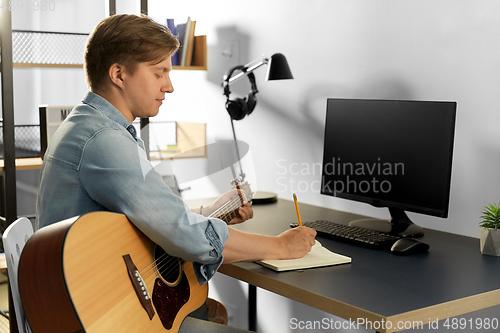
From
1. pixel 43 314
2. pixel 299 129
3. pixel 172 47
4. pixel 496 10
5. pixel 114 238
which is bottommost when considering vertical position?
pixel 43 314

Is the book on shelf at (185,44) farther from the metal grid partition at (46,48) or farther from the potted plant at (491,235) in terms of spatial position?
the potted plant at (491,235)

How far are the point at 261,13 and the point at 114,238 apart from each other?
66.6 inches

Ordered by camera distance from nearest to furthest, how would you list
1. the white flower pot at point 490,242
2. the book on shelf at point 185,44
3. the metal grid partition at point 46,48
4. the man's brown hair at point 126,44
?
the man's brown hair at point 126,44 → the white flower pot at point 490,242 → the metal grid partition at point 46,48 → the book on shelf at point 185,44

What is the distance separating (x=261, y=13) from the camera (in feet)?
8.10

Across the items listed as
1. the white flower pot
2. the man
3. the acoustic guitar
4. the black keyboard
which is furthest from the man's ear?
the white flower pot

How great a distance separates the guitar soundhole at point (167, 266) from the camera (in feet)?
3.86

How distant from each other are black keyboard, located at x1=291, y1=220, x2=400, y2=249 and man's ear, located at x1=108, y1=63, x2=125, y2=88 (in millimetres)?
757

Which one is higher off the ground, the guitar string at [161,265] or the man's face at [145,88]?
the man's face at [145,88]

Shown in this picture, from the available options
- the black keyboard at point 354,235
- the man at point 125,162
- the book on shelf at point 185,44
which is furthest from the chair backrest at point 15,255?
the book on shelf at point 185,44

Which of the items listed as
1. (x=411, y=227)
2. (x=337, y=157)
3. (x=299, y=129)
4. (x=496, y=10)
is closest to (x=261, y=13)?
(x=299, y=129)

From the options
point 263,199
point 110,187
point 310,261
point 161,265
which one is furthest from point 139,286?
point 263,199

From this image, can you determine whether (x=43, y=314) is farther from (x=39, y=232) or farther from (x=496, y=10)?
(x=496, y=10)

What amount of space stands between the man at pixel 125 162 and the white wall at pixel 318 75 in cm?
83

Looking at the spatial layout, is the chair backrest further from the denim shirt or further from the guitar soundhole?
the guitar soundhole
